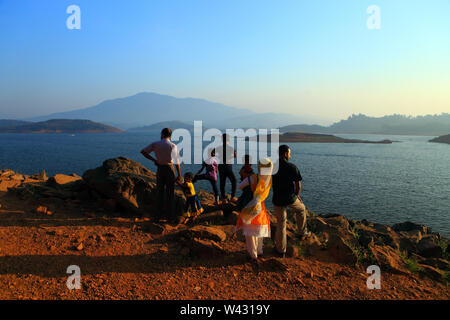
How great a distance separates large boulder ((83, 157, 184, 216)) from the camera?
27.6 ft

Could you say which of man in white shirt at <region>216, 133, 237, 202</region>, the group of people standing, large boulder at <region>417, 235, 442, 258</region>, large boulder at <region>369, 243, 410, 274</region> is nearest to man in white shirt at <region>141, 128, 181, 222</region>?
the group of people standing

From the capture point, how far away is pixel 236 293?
4.79m

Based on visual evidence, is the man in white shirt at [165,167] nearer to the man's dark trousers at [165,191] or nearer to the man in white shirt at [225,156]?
the man's dark trousers at [165,191]

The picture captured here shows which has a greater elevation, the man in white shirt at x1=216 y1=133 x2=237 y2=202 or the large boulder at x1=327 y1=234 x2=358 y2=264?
the man in white shirt at x1=216 y1=133 x2=237 y2=202

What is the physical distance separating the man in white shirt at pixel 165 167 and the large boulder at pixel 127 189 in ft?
2.60

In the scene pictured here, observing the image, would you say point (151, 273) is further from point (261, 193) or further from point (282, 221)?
point (282, 221)

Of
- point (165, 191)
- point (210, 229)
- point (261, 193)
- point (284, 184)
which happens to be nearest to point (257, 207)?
point (261, 193)

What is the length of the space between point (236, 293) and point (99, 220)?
193 inches

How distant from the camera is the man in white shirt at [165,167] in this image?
279 inches

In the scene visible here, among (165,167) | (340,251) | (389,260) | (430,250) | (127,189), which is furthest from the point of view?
(430,250)

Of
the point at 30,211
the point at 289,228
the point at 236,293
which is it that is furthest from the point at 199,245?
the point at 30,211

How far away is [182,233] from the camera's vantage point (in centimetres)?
661

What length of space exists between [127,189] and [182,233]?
301cm

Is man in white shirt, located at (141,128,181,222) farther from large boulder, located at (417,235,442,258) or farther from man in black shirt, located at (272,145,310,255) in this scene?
large boulder, located at (417,235,442,258)
